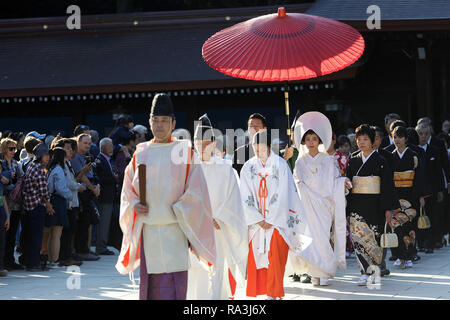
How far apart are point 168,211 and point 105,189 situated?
238 inches

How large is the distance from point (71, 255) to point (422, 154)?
5.20 metres

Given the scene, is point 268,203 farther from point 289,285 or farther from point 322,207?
point 289,285

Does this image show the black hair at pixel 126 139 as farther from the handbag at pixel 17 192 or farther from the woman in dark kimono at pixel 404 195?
the woman in dark kimono at pixel 404 195

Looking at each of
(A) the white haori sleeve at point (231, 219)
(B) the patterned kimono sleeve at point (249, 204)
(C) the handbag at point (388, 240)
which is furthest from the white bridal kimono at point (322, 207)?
(A) the white haori sleeve at point (231, 219)

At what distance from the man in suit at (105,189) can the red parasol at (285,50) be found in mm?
3430

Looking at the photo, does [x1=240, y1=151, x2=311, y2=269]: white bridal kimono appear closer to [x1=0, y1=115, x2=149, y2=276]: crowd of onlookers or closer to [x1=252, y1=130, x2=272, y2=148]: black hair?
[x1=252, y1=130, x2=272, y2=148]: black hair

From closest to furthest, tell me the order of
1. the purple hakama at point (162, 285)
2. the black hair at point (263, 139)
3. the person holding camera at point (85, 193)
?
the purple hakama at point (162, 285) → the black hair at point (263, 139) → the person holding camera at point (85, 193)

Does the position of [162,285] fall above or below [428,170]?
below

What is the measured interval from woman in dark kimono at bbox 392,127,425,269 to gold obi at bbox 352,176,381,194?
1445mm

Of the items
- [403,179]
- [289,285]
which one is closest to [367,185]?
[289,285]

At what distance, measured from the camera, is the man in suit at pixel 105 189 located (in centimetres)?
1099

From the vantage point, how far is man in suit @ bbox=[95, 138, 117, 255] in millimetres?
10992

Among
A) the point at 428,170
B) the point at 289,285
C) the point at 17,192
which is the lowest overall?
the point at 289,285

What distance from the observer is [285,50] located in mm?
7789
